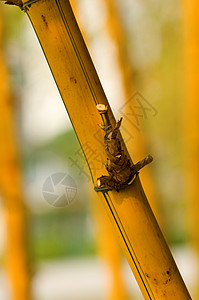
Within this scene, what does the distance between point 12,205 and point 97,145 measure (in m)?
1.15

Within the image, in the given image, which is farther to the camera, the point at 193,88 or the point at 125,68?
the point at 125,68

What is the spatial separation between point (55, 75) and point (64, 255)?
5220 millimetres

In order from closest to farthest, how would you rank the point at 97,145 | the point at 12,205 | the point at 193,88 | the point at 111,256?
the point at 97,145
the point at 193,88
the point at 12,205
the point at 111,256

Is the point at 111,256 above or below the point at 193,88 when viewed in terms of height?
below

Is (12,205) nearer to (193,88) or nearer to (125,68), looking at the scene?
(125,68)

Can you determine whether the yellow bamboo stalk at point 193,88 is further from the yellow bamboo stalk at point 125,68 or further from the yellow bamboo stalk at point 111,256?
the yellow bamboo stalk at point 111,256

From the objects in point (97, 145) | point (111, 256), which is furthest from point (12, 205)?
point (97, 145)

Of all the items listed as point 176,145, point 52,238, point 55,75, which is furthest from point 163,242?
point 52,238

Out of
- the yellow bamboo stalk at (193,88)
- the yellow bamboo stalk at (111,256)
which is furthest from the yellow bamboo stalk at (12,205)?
the yellow bamboo stalk at (193,88)

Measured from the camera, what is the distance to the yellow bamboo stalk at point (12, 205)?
4.87 ft

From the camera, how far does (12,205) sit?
149 centimetres

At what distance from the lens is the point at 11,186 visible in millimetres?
1523

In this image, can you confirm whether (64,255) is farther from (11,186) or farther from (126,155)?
(126,155)

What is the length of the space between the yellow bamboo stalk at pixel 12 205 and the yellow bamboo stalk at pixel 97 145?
1125 mm
